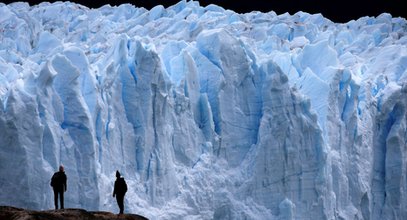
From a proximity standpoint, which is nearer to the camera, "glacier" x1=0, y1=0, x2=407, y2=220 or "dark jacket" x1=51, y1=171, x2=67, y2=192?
"dark jacket" x1=51, y1=171, x2=67, y2=192

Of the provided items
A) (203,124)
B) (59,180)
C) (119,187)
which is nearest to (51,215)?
(59,180)

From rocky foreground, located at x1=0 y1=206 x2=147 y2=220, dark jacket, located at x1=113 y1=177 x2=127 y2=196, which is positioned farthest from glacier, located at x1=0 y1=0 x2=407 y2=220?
rocky foreground, located at x1=0 y1=206 x2=147 y2=220

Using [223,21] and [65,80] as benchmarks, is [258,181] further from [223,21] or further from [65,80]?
[223,21]

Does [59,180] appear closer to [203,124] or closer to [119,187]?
[119,187]

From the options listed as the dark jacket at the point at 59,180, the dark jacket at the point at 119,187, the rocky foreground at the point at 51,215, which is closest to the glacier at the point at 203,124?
the dark jacket at the point at 59,180

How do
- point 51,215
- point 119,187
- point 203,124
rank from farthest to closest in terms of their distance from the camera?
point 203,124, point 119,187, point 51,215

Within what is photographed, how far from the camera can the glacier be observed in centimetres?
1792

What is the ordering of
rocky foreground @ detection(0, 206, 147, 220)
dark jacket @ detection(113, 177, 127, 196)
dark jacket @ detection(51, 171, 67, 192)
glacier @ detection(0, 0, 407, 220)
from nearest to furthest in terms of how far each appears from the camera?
rocky foreground @ detection(0, 206, 147, 220)
dark jacket @ detection(51, 171, 67, 192)
dark jacket @ detection(113, 177, 127, 196)
glacier @ detection(0, 0, 407, 220)

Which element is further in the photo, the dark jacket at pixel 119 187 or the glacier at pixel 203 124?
the glacier at pixel 203 124

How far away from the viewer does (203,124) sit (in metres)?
20.5

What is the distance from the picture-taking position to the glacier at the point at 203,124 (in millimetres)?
17922

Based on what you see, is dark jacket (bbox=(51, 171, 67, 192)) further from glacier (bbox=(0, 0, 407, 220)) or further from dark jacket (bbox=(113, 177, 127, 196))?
glacier (bbox=(0, 0, 407, 220))

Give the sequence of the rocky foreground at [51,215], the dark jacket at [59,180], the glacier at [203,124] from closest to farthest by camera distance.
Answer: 1. the rocky foreground at [51,215]
2. the dark jacket at [59,180]
3. the glacier at [203,124]

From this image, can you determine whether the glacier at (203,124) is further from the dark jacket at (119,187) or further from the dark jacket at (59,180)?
the dark jacket at (119,187)
